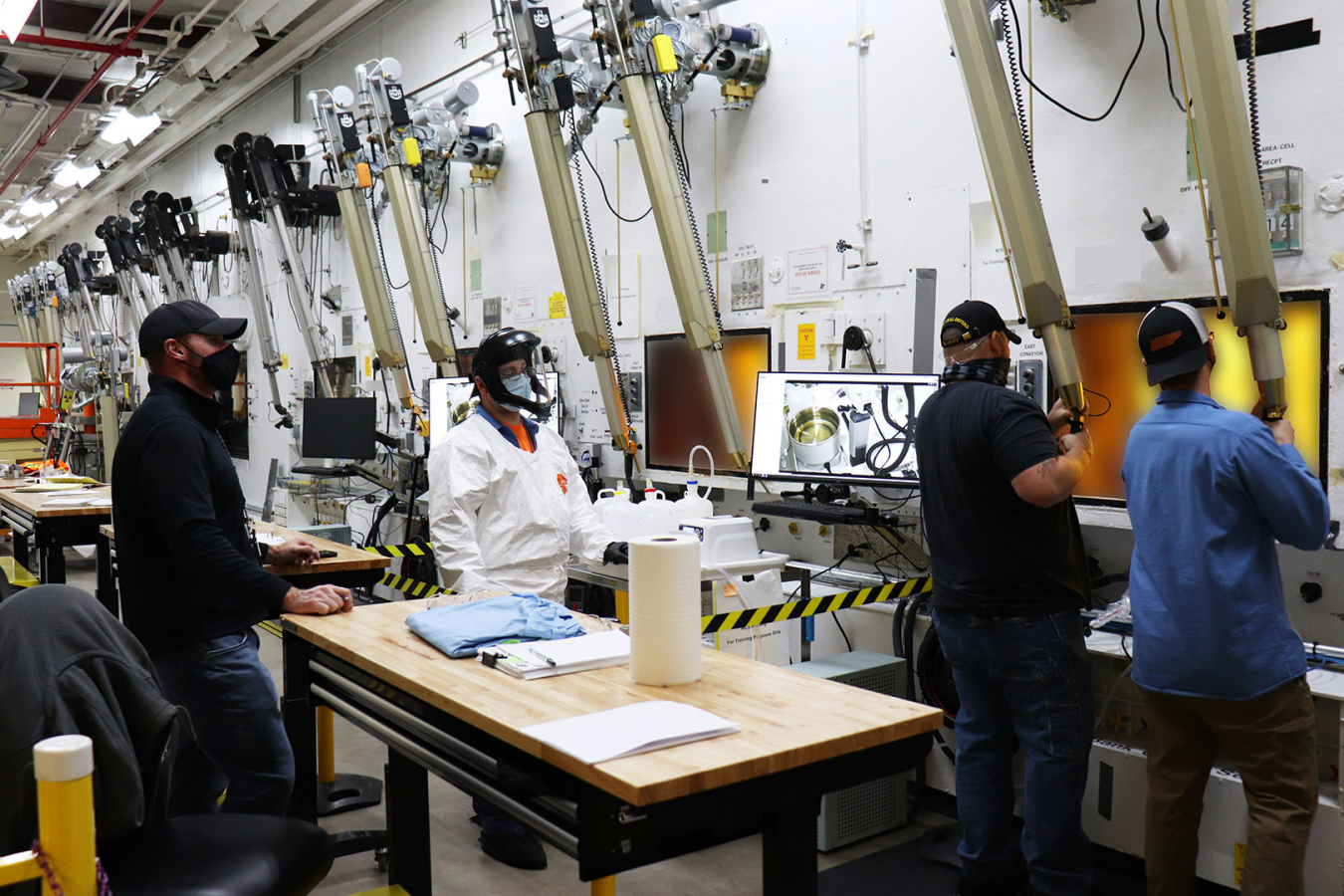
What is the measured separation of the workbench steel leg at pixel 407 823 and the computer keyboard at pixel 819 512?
1638 mm

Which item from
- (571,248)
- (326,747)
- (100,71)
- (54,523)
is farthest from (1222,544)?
(100,71)

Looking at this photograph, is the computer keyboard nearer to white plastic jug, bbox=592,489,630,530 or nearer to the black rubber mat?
white plastic jug, bbox=592,489,630,530

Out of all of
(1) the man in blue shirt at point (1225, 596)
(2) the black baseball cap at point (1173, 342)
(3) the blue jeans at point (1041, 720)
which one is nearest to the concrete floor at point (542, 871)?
(3) the blue jeans at point (1041, 720)

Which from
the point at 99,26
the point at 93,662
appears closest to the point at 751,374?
the point at 93,662

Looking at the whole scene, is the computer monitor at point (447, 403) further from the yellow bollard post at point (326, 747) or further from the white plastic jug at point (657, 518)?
the yellow bollard post at point (326, 747)

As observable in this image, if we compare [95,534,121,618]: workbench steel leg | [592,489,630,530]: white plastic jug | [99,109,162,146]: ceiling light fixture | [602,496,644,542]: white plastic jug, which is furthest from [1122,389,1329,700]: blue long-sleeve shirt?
[99,109,162,146]: ceiling light fixture

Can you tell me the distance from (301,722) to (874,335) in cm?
261

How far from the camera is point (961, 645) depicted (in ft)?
9.16

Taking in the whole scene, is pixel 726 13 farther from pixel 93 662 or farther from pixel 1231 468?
pixel 93 662

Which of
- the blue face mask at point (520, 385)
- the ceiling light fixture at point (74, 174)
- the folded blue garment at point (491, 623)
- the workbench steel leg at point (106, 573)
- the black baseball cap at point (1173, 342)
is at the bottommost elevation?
the workbench steel leg at point (106, 573)

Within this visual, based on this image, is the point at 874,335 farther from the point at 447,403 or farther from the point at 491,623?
the point at 447,403

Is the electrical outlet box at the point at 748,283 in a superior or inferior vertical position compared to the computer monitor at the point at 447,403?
superior

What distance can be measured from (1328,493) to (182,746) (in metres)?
3.11

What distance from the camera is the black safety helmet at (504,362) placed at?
3.16m
